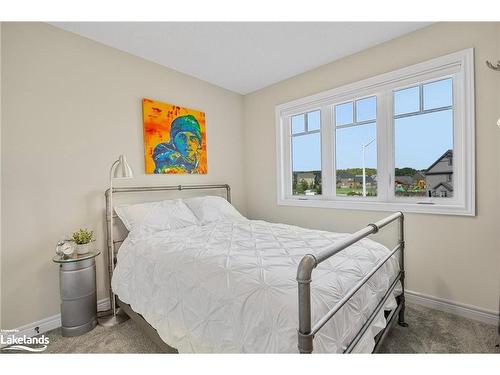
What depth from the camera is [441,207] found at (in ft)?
7.11

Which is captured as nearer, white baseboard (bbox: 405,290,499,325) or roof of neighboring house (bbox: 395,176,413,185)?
white baseboard (bbox: 405,290,499,325)

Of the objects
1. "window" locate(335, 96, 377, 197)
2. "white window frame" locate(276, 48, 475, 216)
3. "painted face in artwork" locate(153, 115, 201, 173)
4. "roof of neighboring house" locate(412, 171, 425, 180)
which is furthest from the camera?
"painted face in artwork" locate(153, 115, 201, 173)

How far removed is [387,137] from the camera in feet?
8.35

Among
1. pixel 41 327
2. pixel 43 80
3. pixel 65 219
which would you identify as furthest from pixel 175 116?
pixel 41 327

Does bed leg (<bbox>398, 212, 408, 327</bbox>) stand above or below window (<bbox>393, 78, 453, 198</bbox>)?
below

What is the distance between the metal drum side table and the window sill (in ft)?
7.71

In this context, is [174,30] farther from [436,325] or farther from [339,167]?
[436,325]

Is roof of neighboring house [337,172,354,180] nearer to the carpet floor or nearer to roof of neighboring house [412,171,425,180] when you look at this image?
roof of neighboring house [412,171,425,180]

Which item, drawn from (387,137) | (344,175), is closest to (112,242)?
(344,175)

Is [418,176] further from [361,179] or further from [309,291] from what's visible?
[309,291]

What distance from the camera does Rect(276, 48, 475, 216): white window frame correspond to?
2.02 metres

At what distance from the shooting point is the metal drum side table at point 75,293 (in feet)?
6.30

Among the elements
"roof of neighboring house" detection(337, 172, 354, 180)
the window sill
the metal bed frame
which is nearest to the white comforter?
the metal bed frame

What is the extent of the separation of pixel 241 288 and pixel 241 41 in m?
2.25
